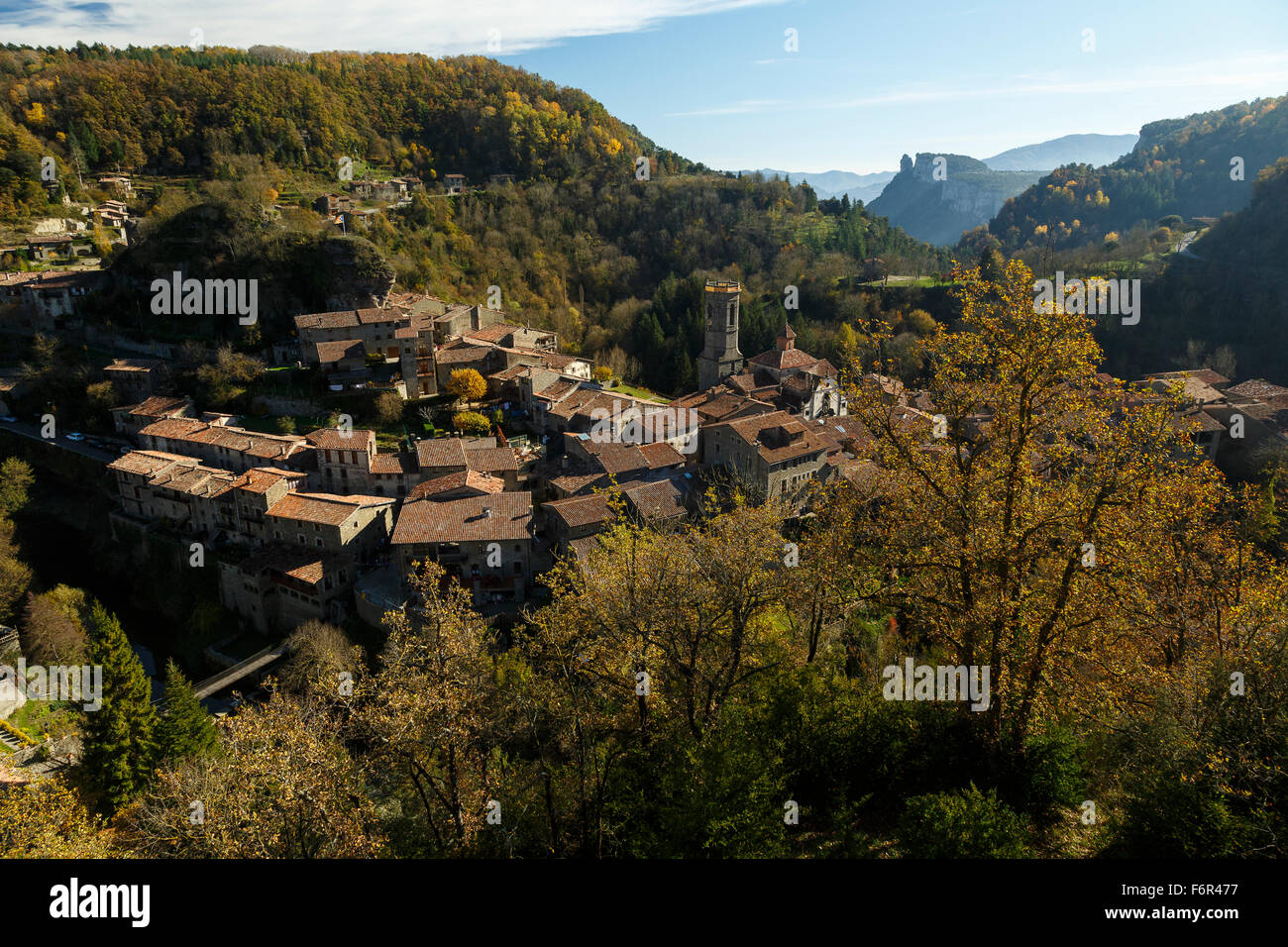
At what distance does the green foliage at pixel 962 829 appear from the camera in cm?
1022

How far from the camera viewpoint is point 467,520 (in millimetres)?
34375

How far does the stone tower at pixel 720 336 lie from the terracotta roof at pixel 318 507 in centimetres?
3181

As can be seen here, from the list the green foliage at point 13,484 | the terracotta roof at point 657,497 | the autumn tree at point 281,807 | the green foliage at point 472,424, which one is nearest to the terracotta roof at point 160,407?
the green foliage at point 13,484

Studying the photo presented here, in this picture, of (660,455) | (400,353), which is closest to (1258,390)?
(660,455)

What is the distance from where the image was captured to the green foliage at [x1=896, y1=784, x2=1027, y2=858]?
10.2 metres

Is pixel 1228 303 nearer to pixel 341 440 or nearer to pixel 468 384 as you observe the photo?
pixel 468 384

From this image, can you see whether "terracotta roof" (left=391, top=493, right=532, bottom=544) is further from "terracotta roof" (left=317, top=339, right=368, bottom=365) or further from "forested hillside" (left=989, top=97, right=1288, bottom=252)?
"forested hillside" (left=989, top=97, right=1288, bottom=252)

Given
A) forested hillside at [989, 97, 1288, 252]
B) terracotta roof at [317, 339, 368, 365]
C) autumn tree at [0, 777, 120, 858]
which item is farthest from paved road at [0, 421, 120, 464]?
forested hillside at [989, 97, 1288, 252]

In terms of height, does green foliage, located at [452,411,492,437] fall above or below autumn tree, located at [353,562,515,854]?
above

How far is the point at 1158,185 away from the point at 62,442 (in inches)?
6235

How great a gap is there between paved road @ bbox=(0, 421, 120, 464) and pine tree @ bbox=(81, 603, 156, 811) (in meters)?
22.9

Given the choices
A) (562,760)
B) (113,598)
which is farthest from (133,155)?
(562,760)
